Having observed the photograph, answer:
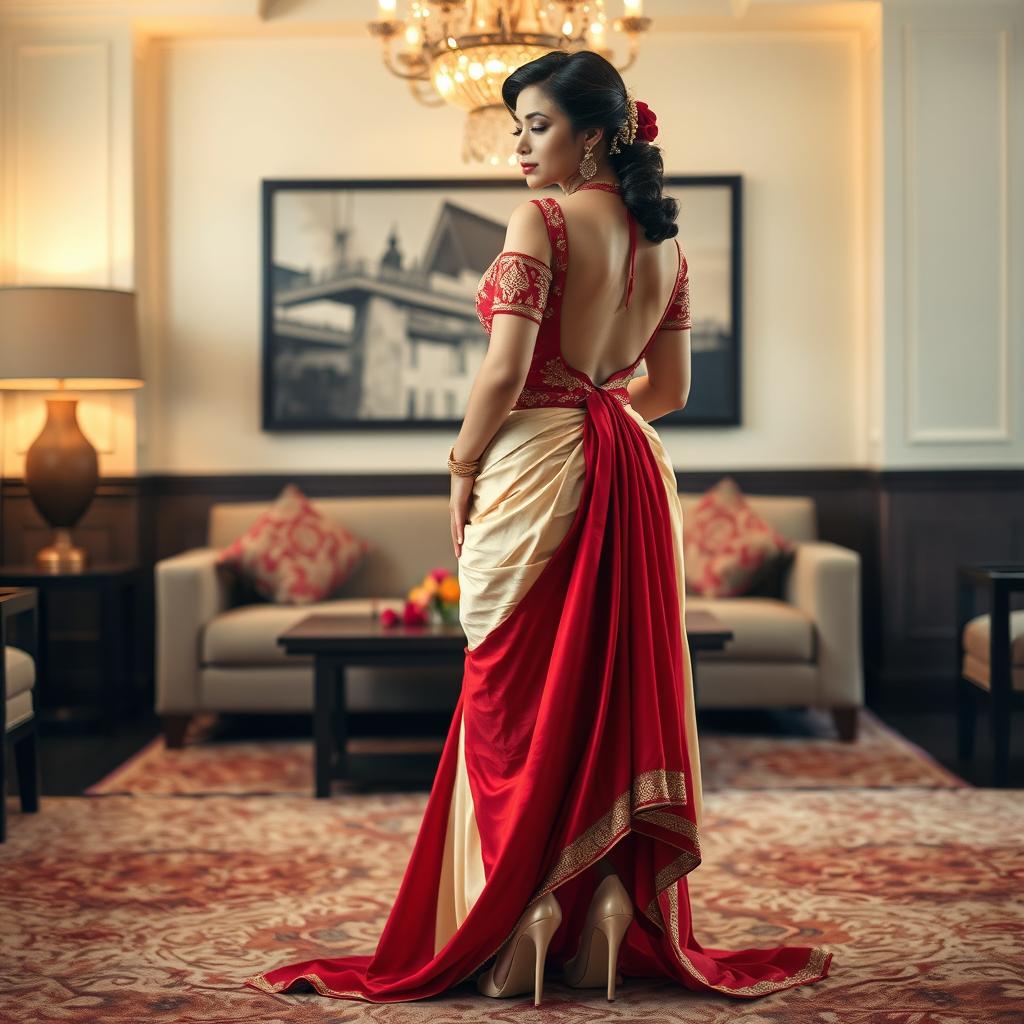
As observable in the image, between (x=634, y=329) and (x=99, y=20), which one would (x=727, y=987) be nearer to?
(x=634, y=329)

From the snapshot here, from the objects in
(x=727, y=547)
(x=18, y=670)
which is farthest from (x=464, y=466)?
(x=727, y=547)

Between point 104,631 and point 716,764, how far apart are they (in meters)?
2.37

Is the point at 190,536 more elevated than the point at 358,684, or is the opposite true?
the point at 190,536

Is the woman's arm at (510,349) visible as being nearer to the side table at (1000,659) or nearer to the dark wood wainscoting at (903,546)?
the side table at (1000,659)

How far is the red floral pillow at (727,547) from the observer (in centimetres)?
486

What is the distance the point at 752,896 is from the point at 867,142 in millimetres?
3596

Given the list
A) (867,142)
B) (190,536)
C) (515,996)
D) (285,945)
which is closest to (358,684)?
(190,536)

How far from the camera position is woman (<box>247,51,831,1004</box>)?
215 centimetres

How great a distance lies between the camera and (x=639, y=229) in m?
2.22

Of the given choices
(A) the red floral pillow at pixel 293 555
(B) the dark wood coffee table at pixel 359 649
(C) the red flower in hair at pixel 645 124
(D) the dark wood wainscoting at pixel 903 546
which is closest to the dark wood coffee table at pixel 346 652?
(B) the dark wood coffee table at pixel 359 649

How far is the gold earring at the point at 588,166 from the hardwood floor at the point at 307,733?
2.63 meters

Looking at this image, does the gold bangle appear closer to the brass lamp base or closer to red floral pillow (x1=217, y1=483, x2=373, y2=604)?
red floral pillow (x1=217, y1=483, x2=373, y2=604)

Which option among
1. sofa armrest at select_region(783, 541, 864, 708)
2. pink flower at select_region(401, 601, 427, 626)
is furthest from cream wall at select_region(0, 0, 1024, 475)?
pink flower at select_region(401, 601, 427, 626)

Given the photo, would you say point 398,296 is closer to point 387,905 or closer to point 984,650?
point 984,650
